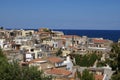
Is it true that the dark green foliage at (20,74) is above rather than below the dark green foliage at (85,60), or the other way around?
above

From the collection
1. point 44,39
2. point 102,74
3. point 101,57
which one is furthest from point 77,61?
point 44,39

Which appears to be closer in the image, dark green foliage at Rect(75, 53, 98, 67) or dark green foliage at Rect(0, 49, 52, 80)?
dark green foliage at Rect(0, 49, 52, 80)

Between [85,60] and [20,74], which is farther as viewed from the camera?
[85,60]

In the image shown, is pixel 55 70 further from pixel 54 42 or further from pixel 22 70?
pixel 54 42

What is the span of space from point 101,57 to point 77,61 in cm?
786

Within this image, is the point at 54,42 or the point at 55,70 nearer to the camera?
the point at 55,70

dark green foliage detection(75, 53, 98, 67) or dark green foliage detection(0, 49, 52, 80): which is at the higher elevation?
dark green foliage detection(0, 49, 52, 80)

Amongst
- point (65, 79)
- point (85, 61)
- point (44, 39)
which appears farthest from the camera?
point (44, 39)

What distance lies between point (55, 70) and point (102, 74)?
22.6ft

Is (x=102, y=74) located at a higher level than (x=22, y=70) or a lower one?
lower

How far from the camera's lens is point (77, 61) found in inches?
2312

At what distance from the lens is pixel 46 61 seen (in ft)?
150

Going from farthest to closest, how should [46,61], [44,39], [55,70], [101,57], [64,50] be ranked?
[44,39] < [64,50] < [101,57] < [46,61] < [55,70]

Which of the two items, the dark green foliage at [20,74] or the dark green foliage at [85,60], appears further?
the dark green foliage at [85,60]
